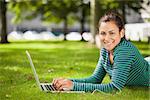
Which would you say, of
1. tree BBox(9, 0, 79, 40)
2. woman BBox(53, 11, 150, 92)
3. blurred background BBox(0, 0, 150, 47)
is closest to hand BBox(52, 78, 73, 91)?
woman BBox(53, 11, 150, 92)

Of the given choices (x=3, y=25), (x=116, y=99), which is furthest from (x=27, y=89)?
(x=3, y=25)

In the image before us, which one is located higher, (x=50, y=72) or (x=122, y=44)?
(x=122, y=44)

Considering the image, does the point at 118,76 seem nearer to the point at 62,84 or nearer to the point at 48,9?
the point at 62,84

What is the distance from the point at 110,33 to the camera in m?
4.58

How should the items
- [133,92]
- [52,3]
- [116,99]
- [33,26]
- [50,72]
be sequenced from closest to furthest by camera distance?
1. [116,99]
2. [133,92]
3. [50,72]
4. [52,3]
5. [33,26]

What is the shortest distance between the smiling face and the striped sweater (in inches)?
2.8

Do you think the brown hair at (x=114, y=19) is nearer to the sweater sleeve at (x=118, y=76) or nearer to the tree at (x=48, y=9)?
the sweater sleeve at (x=118, y=76)

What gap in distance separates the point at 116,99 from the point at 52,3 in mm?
25741

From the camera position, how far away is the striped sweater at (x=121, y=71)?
455 cm

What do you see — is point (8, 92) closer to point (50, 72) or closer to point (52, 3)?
point (50, 72)

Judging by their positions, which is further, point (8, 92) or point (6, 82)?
point (6, 82)

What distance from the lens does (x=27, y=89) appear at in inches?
202

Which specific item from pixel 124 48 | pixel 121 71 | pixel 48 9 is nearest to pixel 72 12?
pixel 48 9

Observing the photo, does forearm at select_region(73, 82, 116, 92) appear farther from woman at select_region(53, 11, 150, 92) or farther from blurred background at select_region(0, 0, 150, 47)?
blurred background at select_region(0, 0, 150, 47)
